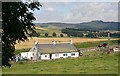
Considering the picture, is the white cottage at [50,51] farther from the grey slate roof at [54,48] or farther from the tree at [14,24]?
the tree at [14,24]

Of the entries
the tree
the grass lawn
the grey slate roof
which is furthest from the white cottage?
the tree

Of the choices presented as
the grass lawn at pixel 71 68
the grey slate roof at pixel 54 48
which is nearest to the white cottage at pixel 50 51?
the grey slate roof at pixel 54 48

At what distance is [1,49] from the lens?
1054 inches

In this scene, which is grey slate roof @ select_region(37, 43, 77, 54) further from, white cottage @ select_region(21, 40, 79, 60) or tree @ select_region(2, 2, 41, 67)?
tree @ select_region(2, 2, 41, 67)

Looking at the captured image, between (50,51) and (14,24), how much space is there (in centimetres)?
8247

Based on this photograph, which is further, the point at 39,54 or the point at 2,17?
the point at 39,54

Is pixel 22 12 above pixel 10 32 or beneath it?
above

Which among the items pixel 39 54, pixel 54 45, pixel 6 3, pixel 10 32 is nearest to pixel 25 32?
pixel 10 32

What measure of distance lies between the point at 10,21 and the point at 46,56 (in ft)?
267

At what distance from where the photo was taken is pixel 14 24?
27.2 m

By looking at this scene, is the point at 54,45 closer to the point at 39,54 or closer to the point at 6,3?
the point at 39,54

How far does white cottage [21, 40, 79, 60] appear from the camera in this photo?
10779cm

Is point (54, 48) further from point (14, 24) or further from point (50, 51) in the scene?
point (14, 24)

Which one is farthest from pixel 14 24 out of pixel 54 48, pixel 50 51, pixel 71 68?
pixel 54 48
